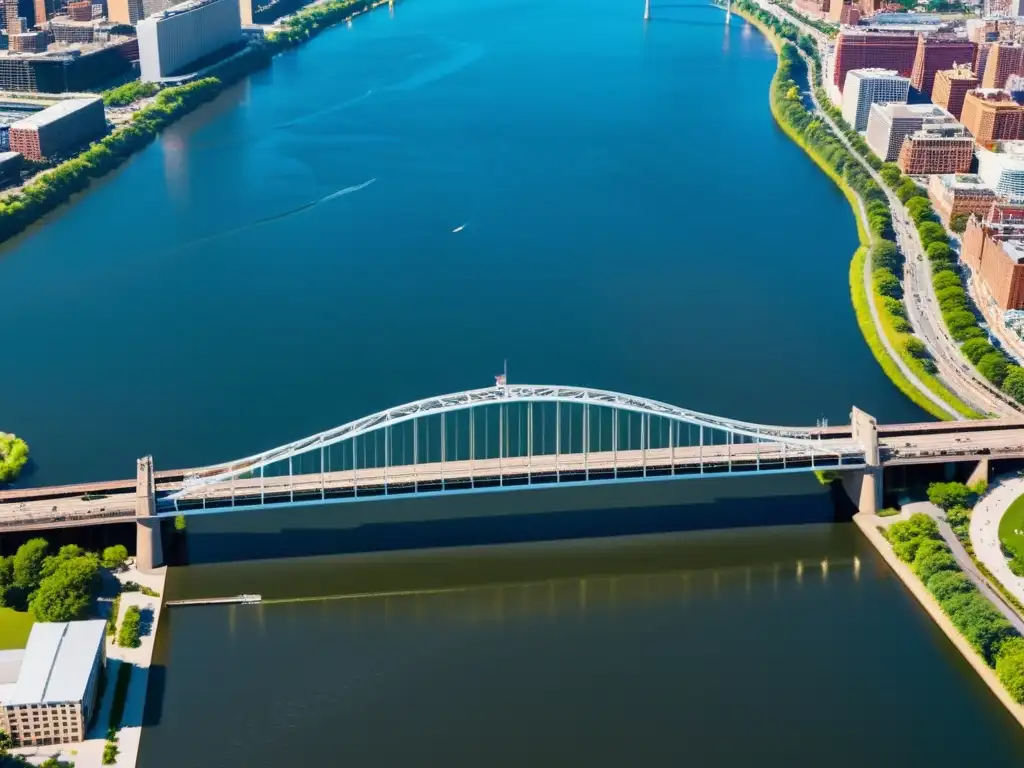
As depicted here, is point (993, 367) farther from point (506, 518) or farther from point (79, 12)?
point (79, 12)

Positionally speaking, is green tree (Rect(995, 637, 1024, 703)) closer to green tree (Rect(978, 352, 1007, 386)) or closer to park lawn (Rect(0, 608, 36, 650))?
green tree (Rect(978, 352, 1007, 386))

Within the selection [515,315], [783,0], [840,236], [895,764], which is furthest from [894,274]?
[783,0]

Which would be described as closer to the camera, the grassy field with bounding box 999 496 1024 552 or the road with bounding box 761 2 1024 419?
the grassy field with bounding box 999 496 1024 552

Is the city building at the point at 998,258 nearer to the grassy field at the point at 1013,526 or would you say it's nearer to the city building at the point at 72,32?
the grassy field at the point at 1013,526

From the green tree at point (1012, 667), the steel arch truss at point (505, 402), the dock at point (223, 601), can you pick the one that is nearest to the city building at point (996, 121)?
the steel arch truss at point (505, 402)

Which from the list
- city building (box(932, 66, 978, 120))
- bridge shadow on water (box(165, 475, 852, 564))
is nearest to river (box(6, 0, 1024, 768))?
bridge shadow on water (box(165, 475, 852, 564))
